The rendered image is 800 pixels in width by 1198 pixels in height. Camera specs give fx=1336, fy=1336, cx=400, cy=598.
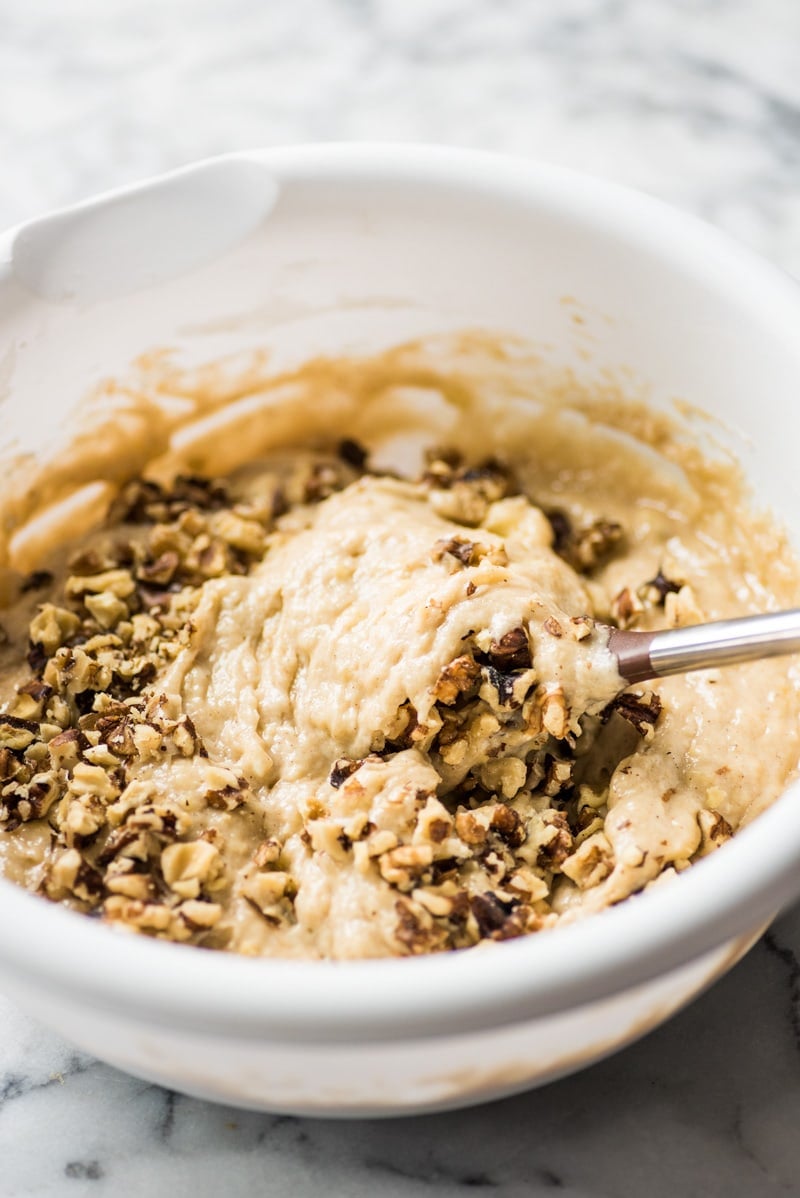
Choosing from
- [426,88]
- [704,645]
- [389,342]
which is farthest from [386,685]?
[426,88]

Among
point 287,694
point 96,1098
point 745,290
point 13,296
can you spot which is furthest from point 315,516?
point 96,1098

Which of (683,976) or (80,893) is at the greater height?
(683,976)

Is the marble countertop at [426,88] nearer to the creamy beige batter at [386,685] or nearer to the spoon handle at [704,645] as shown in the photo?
the creamy beige batter at [386,685]

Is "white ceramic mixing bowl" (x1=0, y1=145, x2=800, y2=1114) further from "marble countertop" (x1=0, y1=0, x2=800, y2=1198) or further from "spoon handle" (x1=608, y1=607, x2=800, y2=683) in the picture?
"marble countertop" (x1=0, y1=0, x2=800, y2=1198)

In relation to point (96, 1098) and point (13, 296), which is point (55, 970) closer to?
point (96, 1098)

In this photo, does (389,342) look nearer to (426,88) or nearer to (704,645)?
(704,645)
